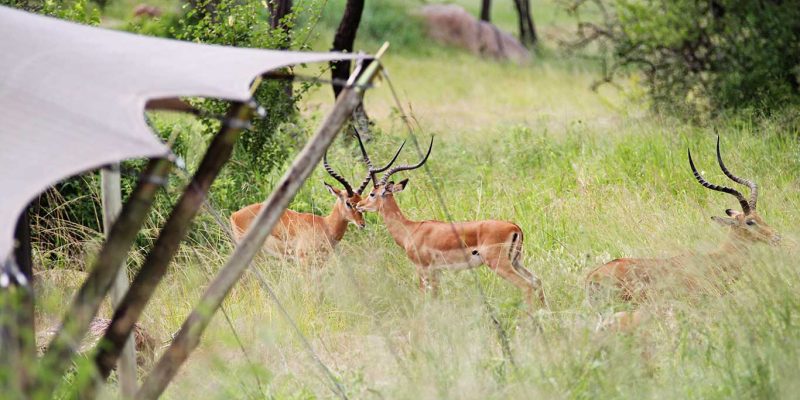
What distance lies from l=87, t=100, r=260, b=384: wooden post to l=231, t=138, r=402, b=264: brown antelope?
12.3ft

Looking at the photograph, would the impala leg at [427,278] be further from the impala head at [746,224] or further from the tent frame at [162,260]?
the tent frame at [162,260]

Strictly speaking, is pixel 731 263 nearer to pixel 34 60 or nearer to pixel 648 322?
pixel 648 322

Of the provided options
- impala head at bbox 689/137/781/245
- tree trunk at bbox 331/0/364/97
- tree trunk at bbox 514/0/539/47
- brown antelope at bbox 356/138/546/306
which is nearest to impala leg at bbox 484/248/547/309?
brown antelope at bbox 356/138/546/306

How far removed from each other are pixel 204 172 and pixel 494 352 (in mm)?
1920

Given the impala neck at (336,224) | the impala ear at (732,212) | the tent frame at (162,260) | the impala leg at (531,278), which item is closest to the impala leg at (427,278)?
the impala leg at (531,278)

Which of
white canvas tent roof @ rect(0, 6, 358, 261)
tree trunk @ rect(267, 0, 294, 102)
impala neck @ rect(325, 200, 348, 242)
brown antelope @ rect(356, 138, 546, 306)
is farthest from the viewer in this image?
tree trunk @ rect(267, 0, 294, 102)

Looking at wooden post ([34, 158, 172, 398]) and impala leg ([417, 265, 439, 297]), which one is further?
impala leg ([417, 265, 439, 297])

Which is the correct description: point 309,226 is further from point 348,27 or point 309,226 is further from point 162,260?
point 162,260

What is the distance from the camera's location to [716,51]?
12969mm

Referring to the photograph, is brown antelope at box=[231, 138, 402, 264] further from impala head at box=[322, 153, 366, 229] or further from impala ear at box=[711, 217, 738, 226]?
impala ear at box=[711, 217, 738, 226]

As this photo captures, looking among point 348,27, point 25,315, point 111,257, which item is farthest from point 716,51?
point 111,257

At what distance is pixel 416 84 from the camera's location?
21.1m

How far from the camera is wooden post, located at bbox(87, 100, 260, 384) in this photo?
404cm

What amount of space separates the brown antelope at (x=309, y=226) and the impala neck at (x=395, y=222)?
0.94 ft
